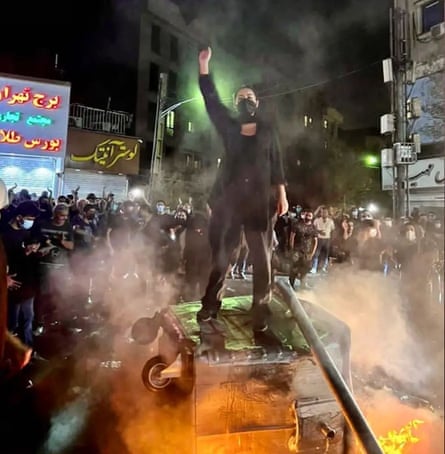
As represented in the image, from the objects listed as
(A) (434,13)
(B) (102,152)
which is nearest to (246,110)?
(A) (434,13)

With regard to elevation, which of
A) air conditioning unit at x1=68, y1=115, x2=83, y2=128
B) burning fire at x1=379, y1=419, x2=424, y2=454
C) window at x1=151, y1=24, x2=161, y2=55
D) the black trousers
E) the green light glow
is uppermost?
window at x1=151, y1=24, x2=161, y2=55

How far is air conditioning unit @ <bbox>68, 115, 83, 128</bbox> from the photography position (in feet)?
61.5

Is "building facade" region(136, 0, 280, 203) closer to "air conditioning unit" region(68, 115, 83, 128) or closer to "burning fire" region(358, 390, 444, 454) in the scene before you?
"burning fire" region(358, 390, 444, 454)

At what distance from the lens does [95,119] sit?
65.9 feet

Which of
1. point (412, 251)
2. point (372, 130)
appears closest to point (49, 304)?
point (412, 251)

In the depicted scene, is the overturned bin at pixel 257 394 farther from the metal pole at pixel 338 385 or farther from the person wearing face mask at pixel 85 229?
the person wearing face mask at pixel 85 229

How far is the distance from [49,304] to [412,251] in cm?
692

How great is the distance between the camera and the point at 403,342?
5.53 meters

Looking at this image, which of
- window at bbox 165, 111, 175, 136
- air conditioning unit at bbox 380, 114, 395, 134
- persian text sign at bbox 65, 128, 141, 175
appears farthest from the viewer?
window at bbox 165, 111, 175, 136

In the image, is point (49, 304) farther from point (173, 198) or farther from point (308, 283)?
point (173, 198)

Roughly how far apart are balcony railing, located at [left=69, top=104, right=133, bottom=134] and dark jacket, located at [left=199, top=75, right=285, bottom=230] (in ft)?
55.2

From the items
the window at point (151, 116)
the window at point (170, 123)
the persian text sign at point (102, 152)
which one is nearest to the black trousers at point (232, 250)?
the window at point (170, 123)

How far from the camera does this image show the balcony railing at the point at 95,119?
63.0 ft

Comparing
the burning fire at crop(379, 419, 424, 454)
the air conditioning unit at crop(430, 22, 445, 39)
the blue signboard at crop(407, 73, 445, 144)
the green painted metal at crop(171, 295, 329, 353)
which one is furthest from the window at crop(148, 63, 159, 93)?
the burning fire at crop(379, 419, 424, 454)
